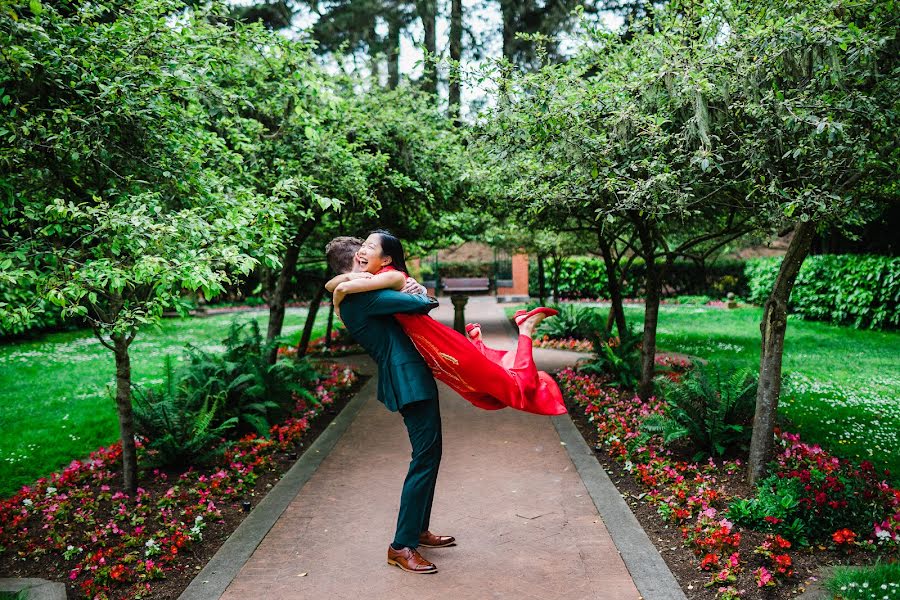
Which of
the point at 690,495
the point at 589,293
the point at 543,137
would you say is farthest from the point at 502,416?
the point at 589,293

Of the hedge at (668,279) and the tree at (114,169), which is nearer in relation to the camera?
the tree at (114,169)

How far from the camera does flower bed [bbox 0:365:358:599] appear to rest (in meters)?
4.23

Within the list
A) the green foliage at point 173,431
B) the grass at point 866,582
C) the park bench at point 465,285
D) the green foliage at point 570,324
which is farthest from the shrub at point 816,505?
the park bench at point 465,285

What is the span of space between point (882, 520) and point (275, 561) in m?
4.18

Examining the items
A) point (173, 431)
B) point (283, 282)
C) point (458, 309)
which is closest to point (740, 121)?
point (173, 431)

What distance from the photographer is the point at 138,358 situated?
1272 centimetres

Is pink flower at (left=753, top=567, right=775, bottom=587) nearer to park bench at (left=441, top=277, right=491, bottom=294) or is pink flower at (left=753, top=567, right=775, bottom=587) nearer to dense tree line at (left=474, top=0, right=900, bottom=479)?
dense tree line at (left=474, top=0, right=900, bottom=479)

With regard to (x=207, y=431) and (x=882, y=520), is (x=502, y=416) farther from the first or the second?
(x=882, y=520)

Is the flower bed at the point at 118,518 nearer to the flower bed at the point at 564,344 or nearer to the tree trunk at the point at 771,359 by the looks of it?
the tree trunk at the point at 771,359

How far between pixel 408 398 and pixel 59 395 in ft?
25.1

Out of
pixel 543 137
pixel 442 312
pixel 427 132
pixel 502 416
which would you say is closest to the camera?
pixel 543 137

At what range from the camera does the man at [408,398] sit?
396cm

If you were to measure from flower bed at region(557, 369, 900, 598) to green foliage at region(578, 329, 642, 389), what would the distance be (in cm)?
310

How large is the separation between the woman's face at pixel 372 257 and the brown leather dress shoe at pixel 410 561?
5.97ft
